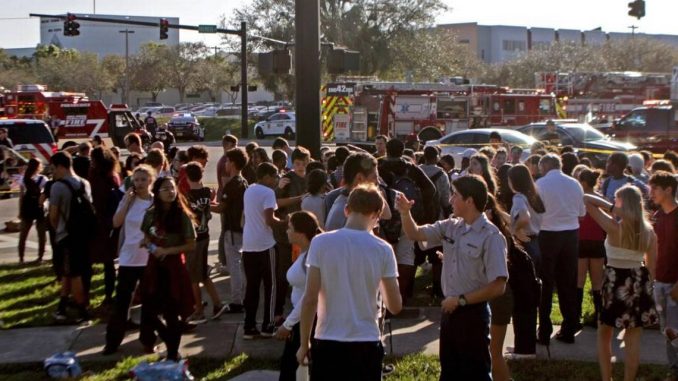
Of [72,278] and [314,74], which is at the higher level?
[314,74]

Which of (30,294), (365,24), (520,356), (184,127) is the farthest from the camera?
(365,24)

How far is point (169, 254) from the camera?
780 centimetres

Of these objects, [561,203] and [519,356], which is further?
[561,203]

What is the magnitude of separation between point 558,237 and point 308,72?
488 cm

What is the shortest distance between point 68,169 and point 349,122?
25604 millimetres

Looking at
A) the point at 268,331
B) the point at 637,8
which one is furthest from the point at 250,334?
the point at 637,8

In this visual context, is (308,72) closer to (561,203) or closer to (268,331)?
(268,331)

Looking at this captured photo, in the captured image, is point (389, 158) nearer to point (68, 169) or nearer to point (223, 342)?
point (223, 342)

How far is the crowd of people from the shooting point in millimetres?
5289

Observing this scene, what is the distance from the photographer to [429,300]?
35.0 ft

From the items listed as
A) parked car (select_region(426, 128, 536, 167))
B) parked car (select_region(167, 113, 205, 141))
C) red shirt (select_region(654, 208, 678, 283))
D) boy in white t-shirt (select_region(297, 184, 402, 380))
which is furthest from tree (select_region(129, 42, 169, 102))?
boy in white t-shirt (select_region(297, 184, 402, 380))

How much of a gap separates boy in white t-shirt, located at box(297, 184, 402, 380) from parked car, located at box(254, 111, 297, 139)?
43515mm

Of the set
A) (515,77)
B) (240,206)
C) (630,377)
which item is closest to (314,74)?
(240,206)

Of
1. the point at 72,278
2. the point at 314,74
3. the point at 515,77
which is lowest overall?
the point at 72,278
